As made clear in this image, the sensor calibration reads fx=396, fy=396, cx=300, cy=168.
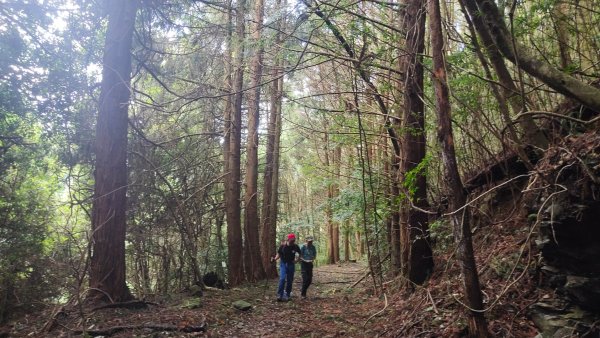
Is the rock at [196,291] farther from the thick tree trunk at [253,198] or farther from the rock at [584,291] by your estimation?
the rock at [584,291]

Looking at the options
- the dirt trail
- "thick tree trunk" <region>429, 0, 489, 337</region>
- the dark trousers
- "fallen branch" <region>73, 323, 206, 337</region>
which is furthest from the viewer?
the dark trousers

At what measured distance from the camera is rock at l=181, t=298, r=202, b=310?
308 inches

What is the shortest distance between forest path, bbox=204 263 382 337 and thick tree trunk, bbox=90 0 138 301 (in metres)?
2.01

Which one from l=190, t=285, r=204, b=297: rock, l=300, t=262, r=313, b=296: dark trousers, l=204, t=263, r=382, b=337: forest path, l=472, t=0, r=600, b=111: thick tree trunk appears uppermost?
l=472, t=0, r=600, b=111: thick tree trunk

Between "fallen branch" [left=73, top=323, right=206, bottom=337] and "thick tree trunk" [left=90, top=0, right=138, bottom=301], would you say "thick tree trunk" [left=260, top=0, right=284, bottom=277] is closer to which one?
"thick tree trunk" [left=90, top=0, right=138, bottom=301]

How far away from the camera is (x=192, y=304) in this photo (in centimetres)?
798

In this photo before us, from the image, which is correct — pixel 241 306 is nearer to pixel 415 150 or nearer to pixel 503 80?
pixel 415 150

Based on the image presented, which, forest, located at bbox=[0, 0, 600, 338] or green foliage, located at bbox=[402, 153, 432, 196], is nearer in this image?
forest, located at bbox=[0, 0, 600, 338]

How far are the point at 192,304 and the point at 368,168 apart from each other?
15.5ft

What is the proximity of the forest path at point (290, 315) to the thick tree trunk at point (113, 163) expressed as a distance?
201 centimetres

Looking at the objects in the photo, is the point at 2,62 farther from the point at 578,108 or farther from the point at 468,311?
the point at 578,108

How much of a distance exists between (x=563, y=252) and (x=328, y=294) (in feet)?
25.0

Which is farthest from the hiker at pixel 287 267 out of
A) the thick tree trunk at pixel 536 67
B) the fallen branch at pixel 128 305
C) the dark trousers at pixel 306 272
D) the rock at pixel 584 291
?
the thick tree trunk at pixel 536 67

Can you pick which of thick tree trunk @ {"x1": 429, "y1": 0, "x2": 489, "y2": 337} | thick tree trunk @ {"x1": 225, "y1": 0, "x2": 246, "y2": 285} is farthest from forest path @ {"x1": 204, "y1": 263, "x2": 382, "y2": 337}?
thick tree trunk @ {"x1": 429, "y1": 0, "x2": 489, "y2": 337}
